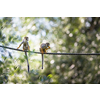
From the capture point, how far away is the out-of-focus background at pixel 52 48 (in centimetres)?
217

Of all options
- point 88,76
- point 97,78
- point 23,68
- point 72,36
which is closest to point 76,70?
point 88,76

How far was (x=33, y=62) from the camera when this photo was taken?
7.39 feet

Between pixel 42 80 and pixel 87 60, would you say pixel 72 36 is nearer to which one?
pixel 87 60

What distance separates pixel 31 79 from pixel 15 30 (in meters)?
0.97

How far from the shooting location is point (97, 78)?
2.46 meters

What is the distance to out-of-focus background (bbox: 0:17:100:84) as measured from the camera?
7.12 feet

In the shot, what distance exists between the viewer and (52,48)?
2697 mm

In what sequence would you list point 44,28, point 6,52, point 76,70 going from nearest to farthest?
point 6,52, point 44,28, point 76,70

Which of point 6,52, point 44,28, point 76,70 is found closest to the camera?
point 6,52

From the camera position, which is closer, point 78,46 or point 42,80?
point 42,80

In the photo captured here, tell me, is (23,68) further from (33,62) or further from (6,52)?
(6,52)

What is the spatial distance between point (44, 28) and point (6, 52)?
2.87 feet
